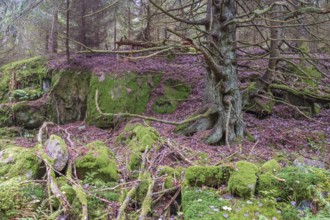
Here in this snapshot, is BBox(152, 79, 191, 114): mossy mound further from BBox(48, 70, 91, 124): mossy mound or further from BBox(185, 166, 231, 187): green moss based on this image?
BBox(185, 166, 231, 187): green moss

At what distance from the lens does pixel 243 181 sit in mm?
3500

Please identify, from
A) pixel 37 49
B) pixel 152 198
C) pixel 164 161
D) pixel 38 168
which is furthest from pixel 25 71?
pixel 152 198

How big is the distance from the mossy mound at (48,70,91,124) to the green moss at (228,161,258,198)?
7999 millimetres

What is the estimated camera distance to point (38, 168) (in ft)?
14.9

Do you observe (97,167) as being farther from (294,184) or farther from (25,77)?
(25,77)

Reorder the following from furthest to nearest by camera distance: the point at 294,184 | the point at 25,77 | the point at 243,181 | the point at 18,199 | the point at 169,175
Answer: the point at 25,77
the point at 169,175
the point at 18,199
the point at 243,181
the point at 294,184

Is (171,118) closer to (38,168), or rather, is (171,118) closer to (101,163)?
(101,163)

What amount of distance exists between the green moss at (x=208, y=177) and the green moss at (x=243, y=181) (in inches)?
6.9

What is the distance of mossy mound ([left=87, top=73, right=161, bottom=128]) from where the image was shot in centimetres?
946

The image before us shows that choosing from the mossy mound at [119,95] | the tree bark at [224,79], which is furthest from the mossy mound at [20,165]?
the mossy mound at [119,95]

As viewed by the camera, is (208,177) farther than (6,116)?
No

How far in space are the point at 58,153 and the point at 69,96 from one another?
6372 mm

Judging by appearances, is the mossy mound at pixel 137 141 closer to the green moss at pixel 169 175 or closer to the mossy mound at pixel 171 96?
the green moss at pixel 169 175

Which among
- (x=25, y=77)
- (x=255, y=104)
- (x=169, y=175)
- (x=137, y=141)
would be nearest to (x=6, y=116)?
(x=25, y=77)
